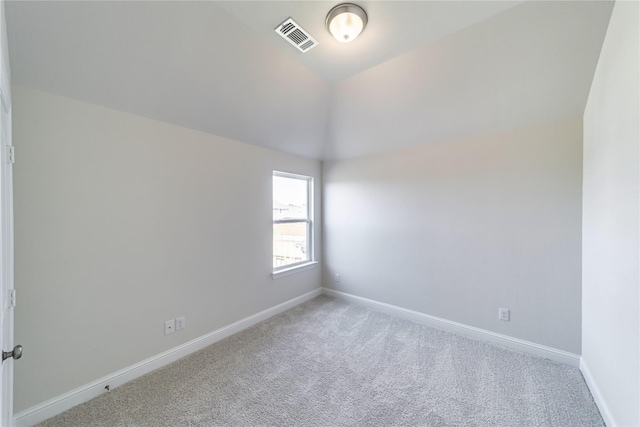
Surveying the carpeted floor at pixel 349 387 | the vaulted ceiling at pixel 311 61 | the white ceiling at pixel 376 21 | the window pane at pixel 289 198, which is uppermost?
the white ceiling at pixel 376 21

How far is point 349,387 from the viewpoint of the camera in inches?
74.9

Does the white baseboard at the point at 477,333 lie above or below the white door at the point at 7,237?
below

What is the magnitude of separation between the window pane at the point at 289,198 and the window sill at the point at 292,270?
699 mm

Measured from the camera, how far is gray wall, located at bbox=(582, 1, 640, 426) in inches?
48.9

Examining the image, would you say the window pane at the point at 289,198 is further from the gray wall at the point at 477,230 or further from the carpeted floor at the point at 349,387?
the carpeted floor at the point at 349,387

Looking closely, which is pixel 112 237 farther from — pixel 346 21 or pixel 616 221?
pixel 616 221

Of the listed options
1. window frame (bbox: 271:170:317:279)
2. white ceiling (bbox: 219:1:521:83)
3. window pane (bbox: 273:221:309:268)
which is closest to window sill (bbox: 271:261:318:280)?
window frame (bbox: 271:170:317:279)

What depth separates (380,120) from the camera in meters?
2.79

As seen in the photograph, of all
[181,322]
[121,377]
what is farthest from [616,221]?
[121,377]

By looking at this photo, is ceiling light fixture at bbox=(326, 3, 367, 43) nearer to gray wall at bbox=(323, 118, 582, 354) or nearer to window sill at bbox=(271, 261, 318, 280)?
gray wall at bbox=(323, 118, 582, 354)

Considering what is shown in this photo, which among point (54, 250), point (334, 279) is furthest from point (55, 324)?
point (334, 279)

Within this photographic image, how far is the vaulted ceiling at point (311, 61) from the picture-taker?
1481 millimetres

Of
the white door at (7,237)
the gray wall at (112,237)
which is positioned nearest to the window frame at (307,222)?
the gray wall at (112,237)

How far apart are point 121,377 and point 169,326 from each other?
1.43 feet
